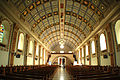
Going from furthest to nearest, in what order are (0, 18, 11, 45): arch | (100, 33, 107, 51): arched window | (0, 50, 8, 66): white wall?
(100, 33, 107, 51): arched window, (0, 18, 11, 45): arch, (0, 50, 8, 66): white wall

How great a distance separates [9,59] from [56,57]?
28570 mm

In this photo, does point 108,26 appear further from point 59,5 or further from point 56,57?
point 56,57

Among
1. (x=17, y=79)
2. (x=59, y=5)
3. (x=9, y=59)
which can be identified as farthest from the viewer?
(x=59, y=5)

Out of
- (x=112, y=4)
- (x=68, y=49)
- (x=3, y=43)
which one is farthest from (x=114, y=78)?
(x=68, y=49)

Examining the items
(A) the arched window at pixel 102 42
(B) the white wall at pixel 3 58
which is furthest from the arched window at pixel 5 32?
(A) the arched window at pixel 102 42

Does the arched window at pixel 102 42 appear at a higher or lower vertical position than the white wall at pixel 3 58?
higher

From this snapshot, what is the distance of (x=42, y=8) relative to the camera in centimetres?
1681

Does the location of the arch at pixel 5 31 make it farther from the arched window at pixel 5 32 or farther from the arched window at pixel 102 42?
the arched window at pixel 102 42

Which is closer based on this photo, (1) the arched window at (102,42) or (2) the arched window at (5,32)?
(2) the arched window at (5,32)

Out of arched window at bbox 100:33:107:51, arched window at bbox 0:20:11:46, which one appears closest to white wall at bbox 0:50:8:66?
arched window at bbox 0:20:11:46

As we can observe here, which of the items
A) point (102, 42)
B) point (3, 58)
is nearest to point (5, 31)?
point (3, 58)

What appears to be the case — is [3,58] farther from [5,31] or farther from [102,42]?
[102,42]

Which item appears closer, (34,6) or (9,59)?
(9,59)

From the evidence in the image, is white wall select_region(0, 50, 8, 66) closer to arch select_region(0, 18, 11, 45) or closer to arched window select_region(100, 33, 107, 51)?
arch select_region(0, 18, 11, 45)
